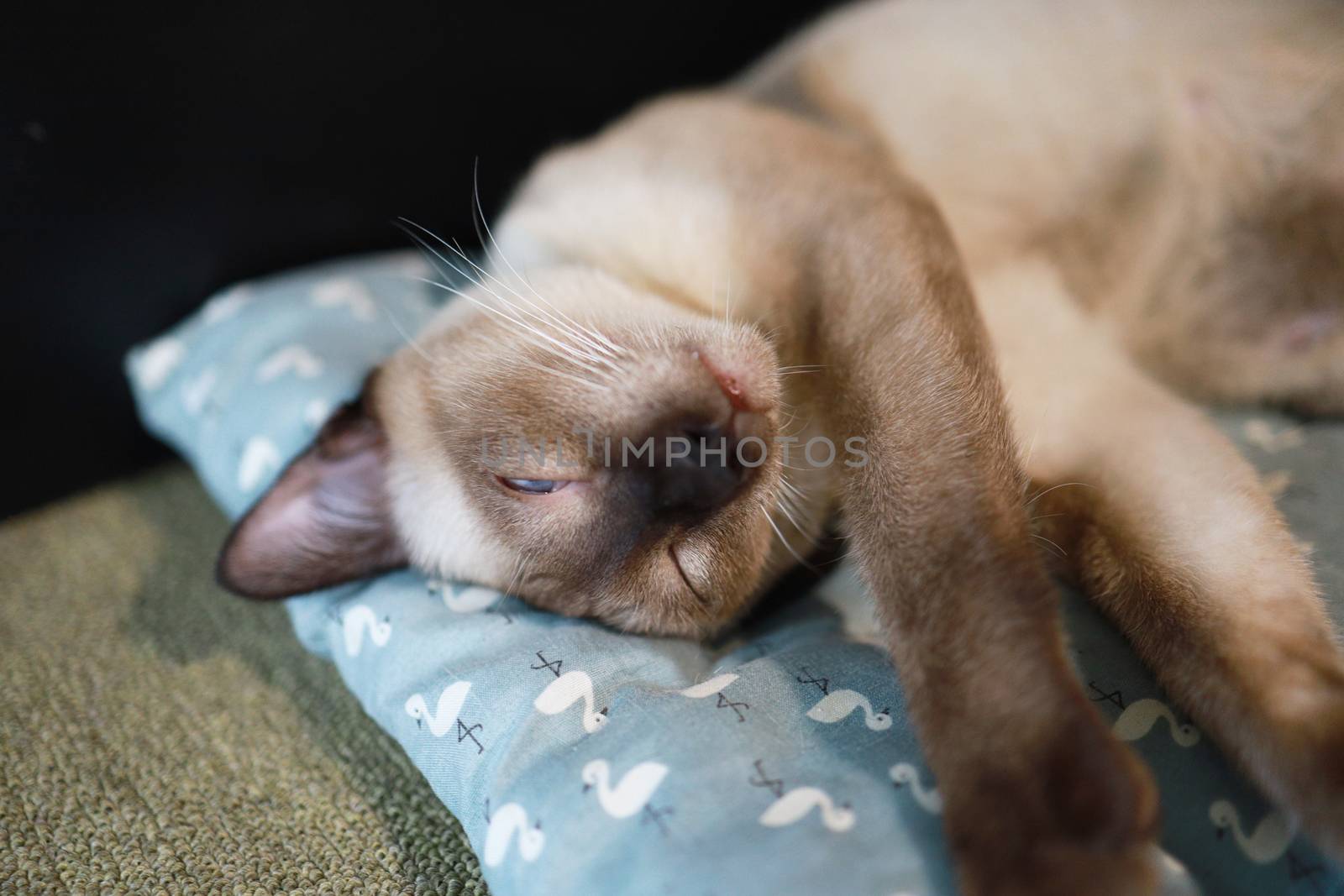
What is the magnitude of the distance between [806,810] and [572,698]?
0.35 metres

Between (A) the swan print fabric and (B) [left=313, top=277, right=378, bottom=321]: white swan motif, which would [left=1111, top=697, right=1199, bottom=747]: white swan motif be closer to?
(A) the swan print fabric

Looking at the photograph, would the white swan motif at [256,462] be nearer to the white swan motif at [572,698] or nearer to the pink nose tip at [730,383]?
the white swan motif at [572,698]

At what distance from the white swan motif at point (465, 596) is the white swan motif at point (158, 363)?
3.30ft

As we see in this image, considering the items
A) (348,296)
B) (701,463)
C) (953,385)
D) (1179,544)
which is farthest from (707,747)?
(348,296)

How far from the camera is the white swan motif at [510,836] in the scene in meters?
1.03

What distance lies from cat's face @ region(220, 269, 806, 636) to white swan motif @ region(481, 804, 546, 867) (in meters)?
0.35

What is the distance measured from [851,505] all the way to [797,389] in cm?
32

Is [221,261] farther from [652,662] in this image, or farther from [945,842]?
[945,842]

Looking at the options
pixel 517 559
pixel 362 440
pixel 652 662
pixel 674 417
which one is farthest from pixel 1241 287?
pixel 362 440

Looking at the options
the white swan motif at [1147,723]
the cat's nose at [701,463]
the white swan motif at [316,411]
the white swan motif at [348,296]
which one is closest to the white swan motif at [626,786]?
the cat's nose at [701,463]

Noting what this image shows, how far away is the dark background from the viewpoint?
1777mm

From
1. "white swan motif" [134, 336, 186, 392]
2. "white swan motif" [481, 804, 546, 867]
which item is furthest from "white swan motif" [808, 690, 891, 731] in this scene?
"white swan motif" [134, 336, 186, 392]

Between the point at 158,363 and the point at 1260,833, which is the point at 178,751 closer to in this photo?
the point at 158,363

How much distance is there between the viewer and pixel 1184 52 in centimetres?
183
